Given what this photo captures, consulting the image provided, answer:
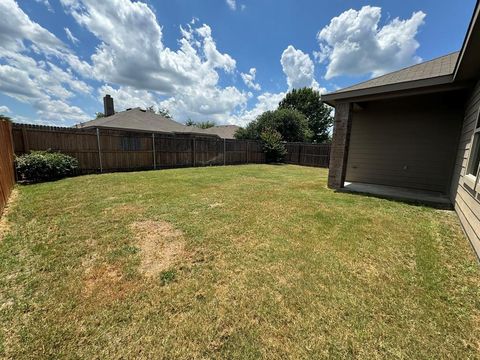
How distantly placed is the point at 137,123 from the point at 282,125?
13.1 meters

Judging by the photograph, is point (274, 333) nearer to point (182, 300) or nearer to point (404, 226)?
point (182, 300)

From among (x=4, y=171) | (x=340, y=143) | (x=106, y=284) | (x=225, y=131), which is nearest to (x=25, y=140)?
(x=4, y=171)

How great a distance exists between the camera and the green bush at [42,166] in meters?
6.66

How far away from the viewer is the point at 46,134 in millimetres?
7887

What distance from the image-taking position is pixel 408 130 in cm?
682

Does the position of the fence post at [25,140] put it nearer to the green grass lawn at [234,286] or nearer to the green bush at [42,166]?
the green bush at [42,166]

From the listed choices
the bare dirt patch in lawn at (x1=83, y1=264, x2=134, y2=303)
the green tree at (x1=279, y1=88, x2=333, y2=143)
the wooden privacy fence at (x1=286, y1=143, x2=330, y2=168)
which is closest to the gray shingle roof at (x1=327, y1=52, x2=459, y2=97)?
the bare dirt patch in lawn at (x1=83, y1=264, x2=134, y2=303)

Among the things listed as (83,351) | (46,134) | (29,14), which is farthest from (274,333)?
(29,14)

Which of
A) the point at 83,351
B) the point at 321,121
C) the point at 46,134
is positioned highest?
the point at 321,121

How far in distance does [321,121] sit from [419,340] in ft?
112

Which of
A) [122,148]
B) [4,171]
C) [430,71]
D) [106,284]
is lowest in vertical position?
[106,284]

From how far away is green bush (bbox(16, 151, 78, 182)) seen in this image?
666 cm

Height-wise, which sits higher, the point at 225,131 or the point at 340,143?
the point at 225,131

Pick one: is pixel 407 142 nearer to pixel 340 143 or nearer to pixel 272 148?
pixel 340 143
